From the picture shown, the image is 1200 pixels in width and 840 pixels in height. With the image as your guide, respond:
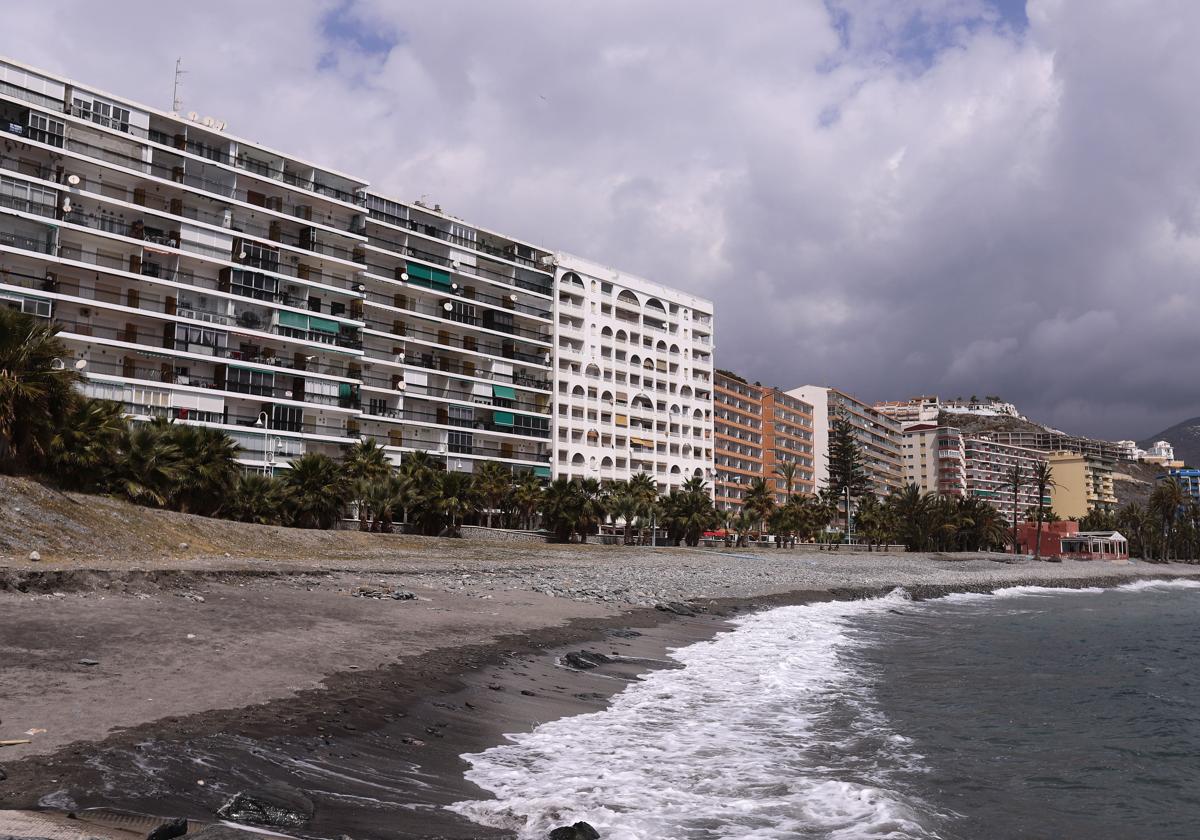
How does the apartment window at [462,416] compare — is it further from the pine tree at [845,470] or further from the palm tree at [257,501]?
the pine tree at [845,470]

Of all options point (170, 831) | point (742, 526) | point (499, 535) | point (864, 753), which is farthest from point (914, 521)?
point (170, 831)

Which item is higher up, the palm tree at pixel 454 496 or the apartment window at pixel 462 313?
the apartment window at pixel 462 313

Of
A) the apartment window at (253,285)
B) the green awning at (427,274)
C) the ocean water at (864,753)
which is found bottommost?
the ocean water at (864,753)

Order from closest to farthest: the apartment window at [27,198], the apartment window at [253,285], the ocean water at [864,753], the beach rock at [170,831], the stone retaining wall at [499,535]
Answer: the beach rock at [170,831] < the ocean water at [864,753] < the apartment window at [27,198] < the stone retaining wall at [499,535] < the apartment window at [253,285]

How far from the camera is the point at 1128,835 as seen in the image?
924cm

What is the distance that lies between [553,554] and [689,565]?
9265 mm

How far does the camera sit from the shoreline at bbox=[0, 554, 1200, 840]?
6.93m

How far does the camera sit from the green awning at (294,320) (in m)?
74.9

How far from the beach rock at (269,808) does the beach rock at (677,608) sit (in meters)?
22.1

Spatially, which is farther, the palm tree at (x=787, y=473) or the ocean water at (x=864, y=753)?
the palm tree at (x=787, y=473)

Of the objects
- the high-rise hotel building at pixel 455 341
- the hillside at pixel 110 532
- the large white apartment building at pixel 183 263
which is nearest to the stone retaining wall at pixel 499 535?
the large white apartment building at pixel 183 263

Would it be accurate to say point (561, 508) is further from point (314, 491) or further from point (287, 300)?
point (287, 300)

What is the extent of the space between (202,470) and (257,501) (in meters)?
6.28

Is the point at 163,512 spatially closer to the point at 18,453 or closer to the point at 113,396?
the point at 18,453
